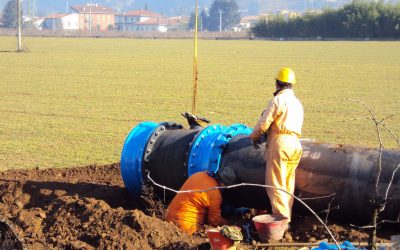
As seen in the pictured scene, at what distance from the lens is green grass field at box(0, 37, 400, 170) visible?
45.6 feet

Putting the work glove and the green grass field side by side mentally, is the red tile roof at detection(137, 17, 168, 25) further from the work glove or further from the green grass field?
the work glove

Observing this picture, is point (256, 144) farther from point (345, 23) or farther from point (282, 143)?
point (345, 23)

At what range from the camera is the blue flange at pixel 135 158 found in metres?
8.95

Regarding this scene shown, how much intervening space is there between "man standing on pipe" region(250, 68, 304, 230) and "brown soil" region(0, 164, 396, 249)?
419 mm

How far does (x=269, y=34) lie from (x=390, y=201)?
89546 millimetres

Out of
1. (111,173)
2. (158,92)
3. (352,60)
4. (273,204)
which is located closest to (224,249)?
(273,204)

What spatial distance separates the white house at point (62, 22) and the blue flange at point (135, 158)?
186 m

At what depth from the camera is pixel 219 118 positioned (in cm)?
1733

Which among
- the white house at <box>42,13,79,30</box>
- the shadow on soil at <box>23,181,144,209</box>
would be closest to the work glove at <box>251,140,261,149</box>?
the shadow on soil at <box>23,181,144,209</box>

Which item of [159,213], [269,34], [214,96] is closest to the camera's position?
[159,213]

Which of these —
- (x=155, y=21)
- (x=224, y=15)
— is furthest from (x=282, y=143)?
(x=155, y=21)

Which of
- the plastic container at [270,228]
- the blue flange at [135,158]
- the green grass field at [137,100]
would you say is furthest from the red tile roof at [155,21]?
the plastic container at [270,228]

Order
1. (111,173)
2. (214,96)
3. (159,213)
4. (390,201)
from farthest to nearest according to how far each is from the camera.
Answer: (214,96) < (111,173) < (159,213) < (390,201)

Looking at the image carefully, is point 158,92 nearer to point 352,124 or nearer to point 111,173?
point 352,124
